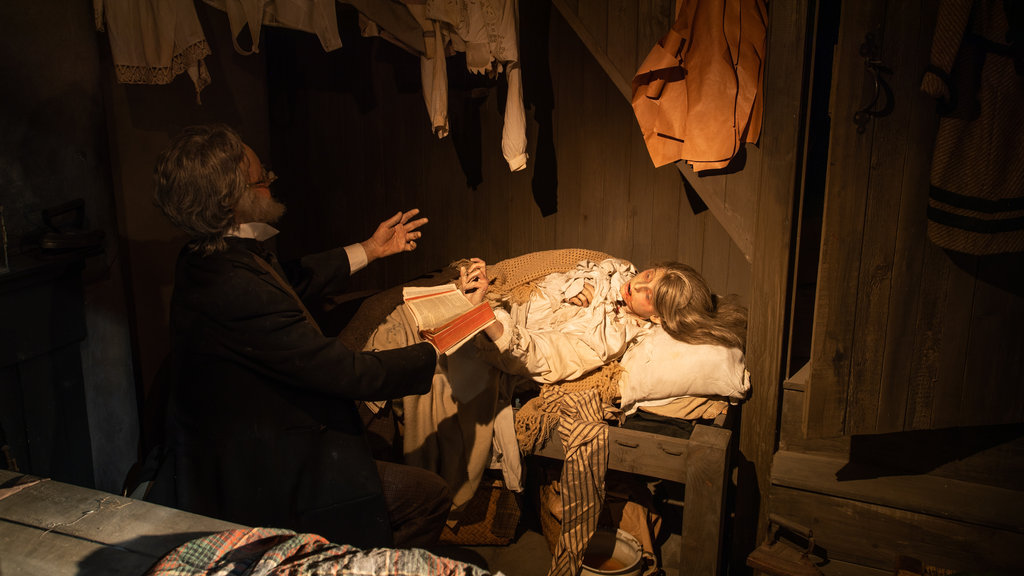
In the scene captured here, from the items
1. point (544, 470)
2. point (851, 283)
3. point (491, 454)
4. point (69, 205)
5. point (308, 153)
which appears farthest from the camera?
point (308, 153)

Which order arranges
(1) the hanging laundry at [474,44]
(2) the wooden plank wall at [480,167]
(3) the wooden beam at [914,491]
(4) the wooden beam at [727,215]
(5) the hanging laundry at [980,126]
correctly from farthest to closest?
(2) the wooden plank wall at [480,167]
(1) the hanging laundry at [474,44]
(4) the wooden beam at [727,215]
(3) the wooden beam at [914,491]
(5) the hanging laundry at [980,126]

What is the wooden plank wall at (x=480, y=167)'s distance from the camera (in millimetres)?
3893

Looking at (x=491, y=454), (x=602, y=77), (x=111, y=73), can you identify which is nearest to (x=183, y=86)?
(x=111, y=73)

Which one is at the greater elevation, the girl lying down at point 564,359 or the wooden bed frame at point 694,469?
the girl lying down at point 564,359

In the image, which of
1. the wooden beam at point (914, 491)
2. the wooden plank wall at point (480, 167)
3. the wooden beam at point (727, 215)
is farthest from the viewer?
the wooden plank wall at point (480, 167)

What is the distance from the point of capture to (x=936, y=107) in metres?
2.16

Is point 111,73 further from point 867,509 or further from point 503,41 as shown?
point 867,509

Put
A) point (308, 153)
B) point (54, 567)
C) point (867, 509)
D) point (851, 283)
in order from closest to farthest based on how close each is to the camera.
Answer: point (54, 567), point (851, 283), point (867, 509), point (308, 153)

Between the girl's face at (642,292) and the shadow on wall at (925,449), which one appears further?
the girl's face at (642,292)

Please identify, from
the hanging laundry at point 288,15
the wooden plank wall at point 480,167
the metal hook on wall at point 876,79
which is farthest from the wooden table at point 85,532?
the wooden plank wall at point 480,167

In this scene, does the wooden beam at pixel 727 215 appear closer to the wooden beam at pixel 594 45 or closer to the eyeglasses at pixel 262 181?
the wooden beam at pixel 594 45

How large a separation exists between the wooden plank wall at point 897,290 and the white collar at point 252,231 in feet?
6.27

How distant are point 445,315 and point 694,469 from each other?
1179 mm

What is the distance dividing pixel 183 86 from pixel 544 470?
2.88 m
